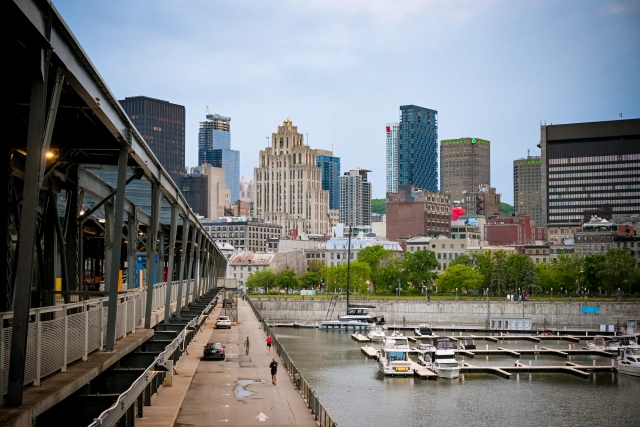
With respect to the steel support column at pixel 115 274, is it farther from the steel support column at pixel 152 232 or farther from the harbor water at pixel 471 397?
the harbor water at pixel 471 397

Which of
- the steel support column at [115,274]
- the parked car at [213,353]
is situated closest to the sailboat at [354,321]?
the parked car at [213,353]

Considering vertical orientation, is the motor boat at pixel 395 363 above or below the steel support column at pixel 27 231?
below

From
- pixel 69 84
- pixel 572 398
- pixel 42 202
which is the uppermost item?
pixel 69 84

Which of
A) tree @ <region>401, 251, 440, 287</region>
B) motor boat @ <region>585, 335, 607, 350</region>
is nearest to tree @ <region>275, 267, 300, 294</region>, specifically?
tree @ <region>401, 251, 440, 287</region>

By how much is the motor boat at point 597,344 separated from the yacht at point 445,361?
93.9 ft

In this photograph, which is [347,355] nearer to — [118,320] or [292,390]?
[292,390]

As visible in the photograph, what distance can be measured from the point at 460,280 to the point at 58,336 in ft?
540

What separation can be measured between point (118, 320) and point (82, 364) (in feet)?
21.0

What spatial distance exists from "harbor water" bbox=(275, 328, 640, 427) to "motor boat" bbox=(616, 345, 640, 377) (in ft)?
4.20

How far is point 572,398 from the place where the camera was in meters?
66.6

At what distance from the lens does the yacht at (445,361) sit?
75.2 m

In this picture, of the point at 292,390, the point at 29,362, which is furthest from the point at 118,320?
the point at 292,390

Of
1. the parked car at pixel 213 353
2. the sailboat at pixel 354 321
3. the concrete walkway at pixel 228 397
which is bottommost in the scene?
the sailboat at pixel 354 321

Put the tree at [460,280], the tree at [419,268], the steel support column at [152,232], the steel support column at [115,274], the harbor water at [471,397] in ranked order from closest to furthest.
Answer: the steel support column at [115,274] < the steel support column at [152,232] < the harbor water at [471,397] < the tree at [460,280] < the tree at [419,268]
